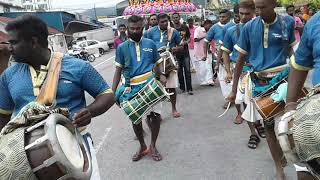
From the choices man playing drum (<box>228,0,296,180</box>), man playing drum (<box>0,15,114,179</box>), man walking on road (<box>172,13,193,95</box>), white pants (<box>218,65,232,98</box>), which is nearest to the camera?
man playing drum (<box>0,15,114,179</box>)

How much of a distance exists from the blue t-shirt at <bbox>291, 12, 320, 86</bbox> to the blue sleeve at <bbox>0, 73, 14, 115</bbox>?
1.87 metres

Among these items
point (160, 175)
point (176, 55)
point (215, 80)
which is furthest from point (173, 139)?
point (215, 80)

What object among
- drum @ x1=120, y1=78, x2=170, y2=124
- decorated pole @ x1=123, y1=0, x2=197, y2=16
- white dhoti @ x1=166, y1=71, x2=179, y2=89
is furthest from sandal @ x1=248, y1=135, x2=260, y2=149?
decorated pole @ x1=123, y1=0, x2=197, y2=16

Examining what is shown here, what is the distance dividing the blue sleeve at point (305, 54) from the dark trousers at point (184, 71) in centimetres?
730

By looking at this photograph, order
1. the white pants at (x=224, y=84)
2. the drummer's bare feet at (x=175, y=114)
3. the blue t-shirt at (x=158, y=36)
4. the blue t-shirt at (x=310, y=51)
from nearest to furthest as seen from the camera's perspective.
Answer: the blue t-shirt at (x=310, y=51) → the white pants at (x=224, y=84) → the drummer's bare feet at (x=175, y=114) → the blue t-shirt at (x=158, y=36)

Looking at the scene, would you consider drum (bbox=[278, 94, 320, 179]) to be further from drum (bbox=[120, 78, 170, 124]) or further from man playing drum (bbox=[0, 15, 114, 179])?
drum (bbox=[120, 78, 170, 124])

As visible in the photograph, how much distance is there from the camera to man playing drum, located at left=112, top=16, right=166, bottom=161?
5.92m

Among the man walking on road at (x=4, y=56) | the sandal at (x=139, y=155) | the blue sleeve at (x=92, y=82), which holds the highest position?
the man walking on road at (x=4, y=56)

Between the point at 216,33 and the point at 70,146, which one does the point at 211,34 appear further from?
the point at 70,146

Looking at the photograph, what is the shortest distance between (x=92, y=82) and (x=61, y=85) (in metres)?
0.23

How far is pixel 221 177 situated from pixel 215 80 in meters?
7.06

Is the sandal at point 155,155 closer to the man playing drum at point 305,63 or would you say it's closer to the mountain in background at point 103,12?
the man playing drum at point 305,63

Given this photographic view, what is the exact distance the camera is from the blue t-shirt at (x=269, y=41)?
4805 millimetres

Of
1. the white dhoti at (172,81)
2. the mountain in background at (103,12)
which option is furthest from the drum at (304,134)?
the mountain in background at (103,12)
